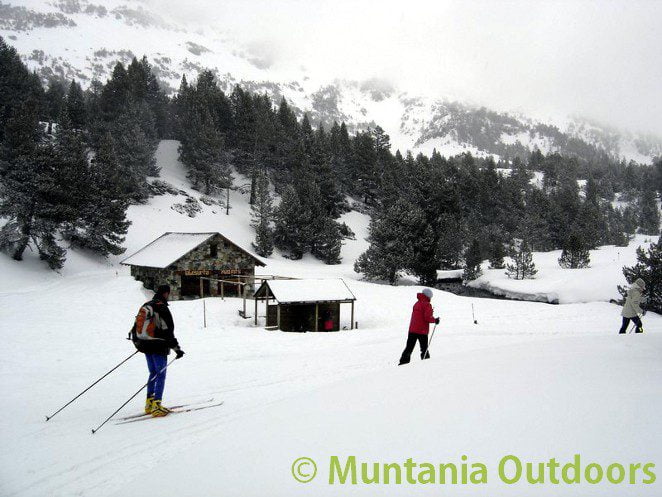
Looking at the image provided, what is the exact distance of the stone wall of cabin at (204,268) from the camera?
102ft

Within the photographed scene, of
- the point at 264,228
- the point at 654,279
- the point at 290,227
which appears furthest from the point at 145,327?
the point at 290,227

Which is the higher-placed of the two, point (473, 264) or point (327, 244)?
point (327, 244)

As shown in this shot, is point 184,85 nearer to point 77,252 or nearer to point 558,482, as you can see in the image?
point 77,252

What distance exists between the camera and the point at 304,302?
81.4 ft

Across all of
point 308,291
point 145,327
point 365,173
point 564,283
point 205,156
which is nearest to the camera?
point 145,327

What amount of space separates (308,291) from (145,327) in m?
18.5

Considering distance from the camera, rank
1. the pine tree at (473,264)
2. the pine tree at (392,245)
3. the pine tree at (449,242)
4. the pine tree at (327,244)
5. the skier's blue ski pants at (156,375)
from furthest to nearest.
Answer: the pine tree at (327,244)
the pine tree at (449,242)
the pine tree at (473,264)
the pine tree at (392,245)
the skier's blue ski pants at (156,375)

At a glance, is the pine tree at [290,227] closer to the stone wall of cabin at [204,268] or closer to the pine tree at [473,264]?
the stone wall of cabin at [204,268]

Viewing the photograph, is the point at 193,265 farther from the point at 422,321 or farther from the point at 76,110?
the point at 76,110

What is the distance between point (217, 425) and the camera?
6961mm

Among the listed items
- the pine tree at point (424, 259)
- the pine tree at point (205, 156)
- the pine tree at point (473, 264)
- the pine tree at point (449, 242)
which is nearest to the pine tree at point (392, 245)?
the pine tree at point (424, 259)

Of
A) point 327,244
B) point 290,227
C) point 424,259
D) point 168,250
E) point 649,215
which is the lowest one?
point 424,259

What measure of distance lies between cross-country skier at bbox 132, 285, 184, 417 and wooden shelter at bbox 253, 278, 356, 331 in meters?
16.4

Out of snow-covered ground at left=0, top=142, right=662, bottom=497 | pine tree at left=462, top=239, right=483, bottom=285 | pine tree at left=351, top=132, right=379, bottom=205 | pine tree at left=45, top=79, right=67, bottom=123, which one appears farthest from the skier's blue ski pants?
pine tree at left=351, top=132, right=379, bottom=205
